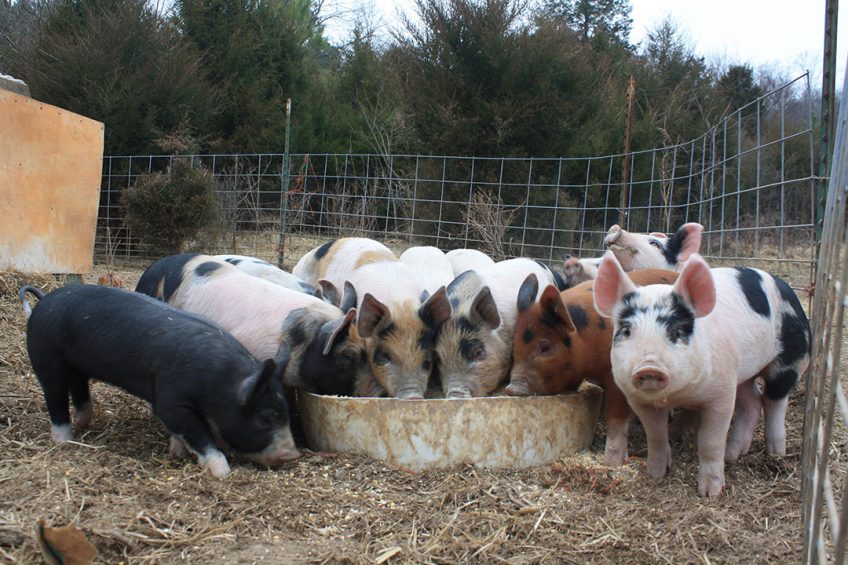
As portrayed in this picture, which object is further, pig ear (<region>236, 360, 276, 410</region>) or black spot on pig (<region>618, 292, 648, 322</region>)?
pig ear (<region>236, 360, 276, 410</region>)

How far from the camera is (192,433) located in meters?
3.99

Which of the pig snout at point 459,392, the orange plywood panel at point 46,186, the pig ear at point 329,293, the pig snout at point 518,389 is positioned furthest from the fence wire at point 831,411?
the orange plywood panel at point 46,186

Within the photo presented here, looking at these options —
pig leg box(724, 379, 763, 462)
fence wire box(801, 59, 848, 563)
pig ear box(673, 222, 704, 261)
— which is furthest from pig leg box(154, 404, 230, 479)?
pig ear box(673, 222, 704, 261)

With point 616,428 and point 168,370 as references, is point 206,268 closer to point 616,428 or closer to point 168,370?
point 168,370

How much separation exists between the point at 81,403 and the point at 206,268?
1.30 metres

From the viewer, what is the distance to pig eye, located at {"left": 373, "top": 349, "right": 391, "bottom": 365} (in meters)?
4.81

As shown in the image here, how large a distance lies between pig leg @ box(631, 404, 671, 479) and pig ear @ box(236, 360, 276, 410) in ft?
5.72

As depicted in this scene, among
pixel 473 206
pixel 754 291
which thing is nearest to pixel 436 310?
pixel 754 291

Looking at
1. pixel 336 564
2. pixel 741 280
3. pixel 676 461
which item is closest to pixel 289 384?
pixel 336 564

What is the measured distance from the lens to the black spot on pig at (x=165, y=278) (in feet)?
18.2

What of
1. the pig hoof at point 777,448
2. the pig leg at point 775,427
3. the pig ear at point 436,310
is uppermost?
the pig ear at point 436,310

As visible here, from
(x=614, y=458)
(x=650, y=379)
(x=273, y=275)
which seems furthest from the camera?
(x=273, y=275)

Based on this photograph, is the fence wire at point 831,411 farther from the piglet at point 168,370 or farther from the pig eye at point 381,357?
the piglet at point 168,370

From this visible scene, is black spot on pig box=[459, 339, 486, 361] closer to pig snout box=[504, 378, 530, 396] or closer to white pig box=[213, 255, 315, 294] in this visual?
pig snout box=[504, 378, 530, 396]
